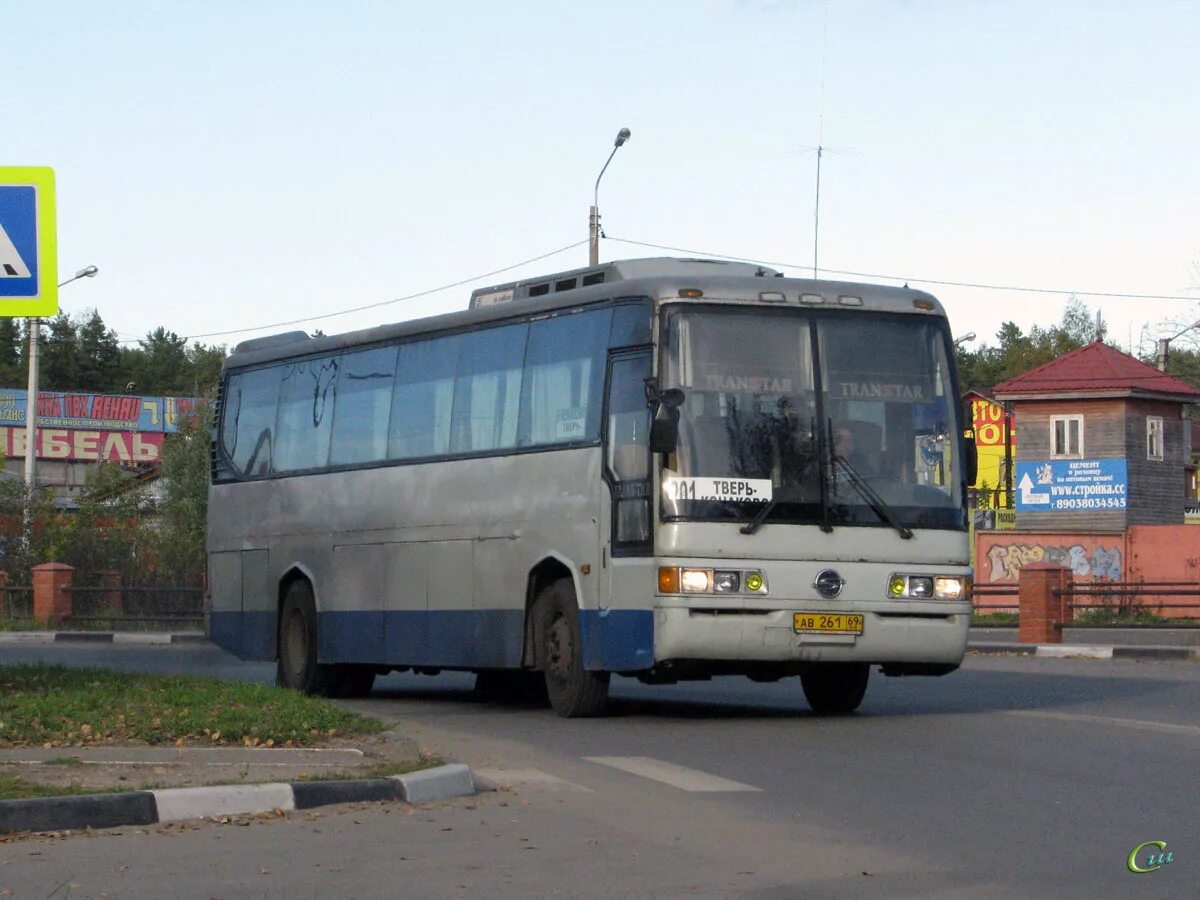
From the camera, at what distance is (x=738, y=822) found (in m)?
9.31

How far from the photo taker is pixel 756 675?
15500mm

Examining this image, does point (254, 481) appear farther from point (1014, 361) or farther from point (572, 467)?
point (1014, 361)

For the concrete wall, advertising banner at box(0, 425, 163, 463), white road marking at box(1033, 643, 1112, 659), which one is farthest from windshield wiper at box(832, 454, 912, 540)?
advertising banner at box(0, 425, 163, 463)

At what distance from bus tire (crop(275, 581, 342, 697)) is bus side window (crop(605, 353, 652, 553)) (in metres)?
5.46

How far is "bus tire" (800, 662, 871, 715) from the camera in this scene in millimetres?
16359

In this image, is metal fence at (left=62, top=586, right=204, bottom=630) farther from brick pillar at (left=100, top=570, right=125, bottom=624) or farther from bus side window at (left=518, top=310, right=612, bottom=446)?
bus side window at (left=518, top=310, right=612, bottom=446)

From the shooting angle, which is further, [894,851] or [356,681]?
[356,681]

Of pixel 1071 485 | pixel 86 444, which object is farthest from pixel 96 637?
pixel 86 444

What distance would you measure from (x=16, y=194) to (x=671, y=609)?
217 inches

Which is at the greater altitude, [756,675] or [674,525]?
[674,525]

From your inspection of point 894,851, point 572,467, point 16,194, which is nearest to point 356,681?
point 572,467

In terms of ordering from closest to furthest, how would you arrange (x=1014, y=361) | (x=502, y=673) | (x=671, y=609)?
(x=671, y=609), (x=502, y=673), (x=1014, y=361)

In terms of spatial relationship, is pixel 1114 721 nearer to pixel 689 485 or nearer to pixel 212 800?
pixel 689 485

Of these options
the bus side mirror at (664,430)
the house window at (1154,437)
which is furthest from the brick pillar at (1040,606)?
the house window at (1154,437)
